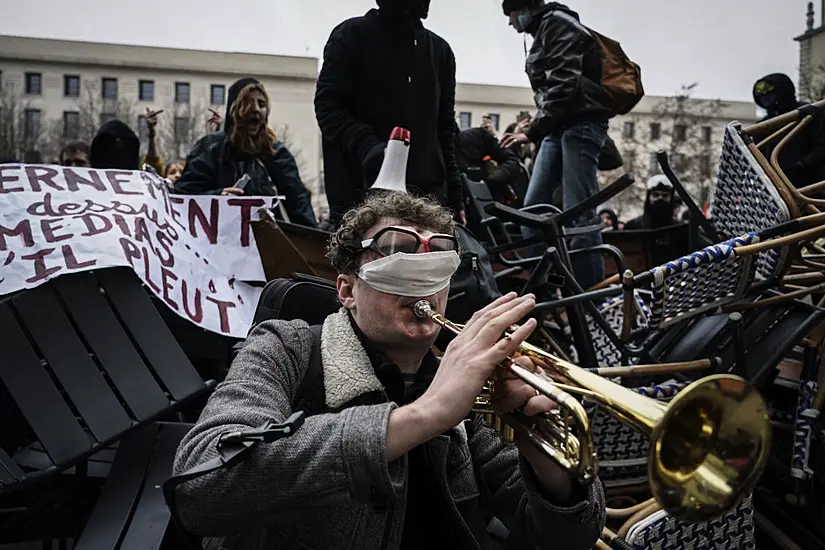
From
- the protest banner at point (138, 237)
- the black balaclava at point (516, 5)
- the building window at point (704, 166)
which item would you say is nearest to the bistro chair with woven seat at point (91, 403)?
the protest banner at point (138, 237)

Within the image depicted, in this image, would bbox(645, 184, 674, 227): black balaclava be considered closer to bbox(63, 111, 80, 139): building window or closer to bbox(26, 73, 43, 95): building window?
bbox(63, 111, 80, 139): building window

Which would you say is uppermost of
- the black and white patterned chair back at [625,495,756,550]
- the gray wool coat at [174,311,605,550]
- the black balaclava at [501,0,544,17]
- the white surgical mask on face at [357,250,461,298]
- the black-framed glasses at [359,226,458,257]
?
the black balaclava at [501,0,544,17]

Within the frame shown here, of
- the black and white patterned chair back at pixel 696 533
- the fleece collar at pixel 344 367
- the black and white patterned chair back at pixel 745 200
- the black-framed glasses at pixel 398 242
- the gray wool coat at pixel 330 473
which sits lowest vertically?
the black and white patterned chair back at pixel 696 533

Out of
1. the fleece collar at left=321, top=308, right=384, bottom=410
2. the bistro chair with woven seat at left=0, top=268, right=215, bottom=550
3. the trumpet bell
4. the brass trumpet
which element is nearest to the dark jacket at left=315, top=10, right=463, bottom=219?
the bistro chair with woven seat at left=0, top=268, right=215, bottom=550

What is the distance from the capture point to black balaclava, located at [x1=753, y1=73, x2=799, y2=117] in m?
6.30

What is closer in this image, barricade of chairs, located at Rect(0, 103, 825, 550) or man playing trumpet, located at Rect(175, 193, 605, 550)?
man playing trumpet, located at Rect(175, 193, 605, 550)

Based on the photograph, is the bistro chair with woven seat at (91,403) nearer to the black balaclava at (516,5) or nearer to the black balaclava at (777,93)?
the black balaclava at (516,5)

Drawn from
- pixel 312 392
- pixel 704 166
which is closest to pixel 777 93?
pixel 312 392

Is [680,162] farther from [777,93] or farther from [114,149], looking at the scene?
[114,149]

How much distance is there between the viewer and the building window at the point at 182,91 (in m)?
62.4

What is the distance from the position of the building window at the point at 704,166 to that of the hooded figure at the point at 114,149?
30.4 meters

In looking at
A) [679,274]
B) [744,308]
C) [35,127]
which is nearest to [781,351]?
[744,308]

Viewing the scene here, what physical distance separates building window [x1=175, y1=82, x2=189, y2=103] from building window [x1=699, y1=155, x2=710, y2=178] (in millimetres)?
42580

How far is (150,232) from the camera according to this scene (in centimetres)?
388
